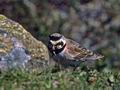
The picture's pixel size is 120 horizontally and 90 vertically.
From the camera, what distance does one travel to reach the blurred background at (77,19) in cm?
1619

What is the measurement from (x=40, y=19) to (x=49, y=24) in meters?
0.25

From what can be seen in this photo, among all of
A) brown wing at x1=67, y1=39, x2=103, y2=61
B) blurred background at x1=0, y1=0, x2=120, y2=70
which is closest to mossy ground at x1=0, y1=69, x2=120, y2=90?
brown wing at x1=67, y1=39, x2=103, y2=61

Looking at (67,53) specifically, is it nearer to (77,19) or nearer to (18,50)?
(18,50)

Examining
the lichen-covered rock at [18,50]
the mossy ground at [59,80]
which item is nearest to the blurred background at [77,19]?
the lichen-covered rock at [18,50]

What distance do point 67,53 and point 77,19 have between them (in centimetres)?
565

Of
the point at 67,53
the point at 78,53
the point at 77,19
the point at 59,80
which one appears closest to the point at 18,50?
the point at 67,53

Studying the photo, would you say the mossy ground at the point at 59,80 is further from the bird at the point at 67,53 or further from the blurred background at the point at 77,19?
the blurred background at the point at 77,19

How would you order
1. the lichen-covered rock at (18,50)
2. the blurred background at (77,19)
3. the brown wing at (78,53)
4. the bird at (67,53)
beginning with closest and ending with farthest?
1. the lichen-covered rock at (18,50)
2. the bird at (67,53)
3. the brown wing at (78,53)
4. the blurred background at (77,19)

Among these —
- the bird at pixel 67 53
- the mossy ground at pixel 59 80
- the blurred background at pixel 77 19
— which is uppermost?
the blurred background at pixel 77 19

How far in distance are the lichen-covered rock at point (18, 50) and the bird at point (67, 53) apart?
0.21 metres

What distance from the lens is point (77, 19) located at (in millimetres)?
16734

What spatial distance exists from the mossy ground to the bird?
13.7 inches

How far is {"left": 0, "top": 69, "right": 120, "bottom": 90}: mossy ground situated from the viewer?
33.0ft

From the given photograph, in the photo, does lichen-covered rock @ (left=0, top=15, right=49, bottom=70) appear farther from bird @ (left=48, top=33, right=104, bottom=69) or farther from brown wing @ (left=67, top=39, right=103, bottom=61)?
brown wing @ (left=67, top=39, right=103, bottom=61)
